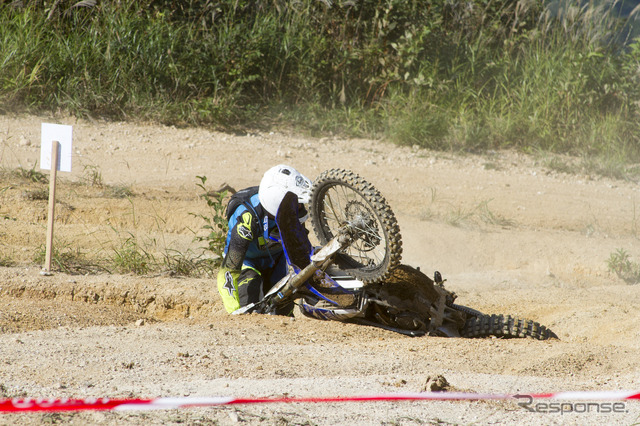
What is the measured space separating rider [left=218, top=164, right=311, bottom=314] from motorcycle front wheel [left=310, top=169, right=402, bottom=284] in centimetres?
15

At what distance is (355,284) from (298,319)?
0.50m

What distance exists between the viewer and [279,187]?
414 cm

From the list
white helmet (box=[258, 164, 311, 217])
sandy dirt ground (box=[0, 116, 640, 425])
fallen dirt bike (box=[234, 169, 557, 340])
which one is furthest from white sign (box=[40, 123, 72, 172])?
fallen dirt bike (box=[234, 169, 557, 340])

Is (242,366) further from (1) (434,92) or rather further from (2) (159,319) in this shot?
(1) (434,92)

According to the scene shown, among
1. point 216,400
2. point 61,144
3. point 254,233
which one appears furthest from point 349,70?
point 216,400

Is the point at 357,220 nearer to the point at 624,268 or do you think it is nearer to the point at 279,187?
the point at 279,187

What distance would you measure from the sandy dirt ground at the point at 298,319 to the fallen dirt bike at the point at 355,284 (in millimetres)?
158

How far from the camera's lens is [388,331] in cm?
412

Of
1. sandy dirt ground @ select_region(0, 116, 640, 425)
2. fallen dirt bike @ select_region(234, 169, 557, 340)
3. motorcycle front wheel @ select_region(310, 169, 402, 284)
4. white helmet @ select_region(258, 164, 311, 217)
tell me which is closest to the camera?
sandy dirt ground @ select_region(0, 116, 640, 425)

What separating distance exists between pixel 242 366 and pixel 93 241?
352 centimetres

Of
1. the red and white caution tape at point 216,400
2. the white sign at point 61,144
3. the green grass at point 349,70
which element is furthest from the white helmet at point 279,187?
the green grass at point 349,70

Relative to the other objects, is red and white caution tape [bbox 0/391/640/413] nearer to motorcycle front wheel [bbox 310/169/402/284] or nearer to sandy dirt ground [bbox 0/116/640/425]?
sandy dirt ground [bbox 0/116/640/425]

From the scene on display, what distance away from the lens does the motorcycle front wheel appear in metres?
3.56

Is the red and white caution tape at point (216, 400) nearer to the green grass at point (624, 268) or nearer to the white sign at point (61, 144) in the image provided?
the white sign at point (61, 144)
